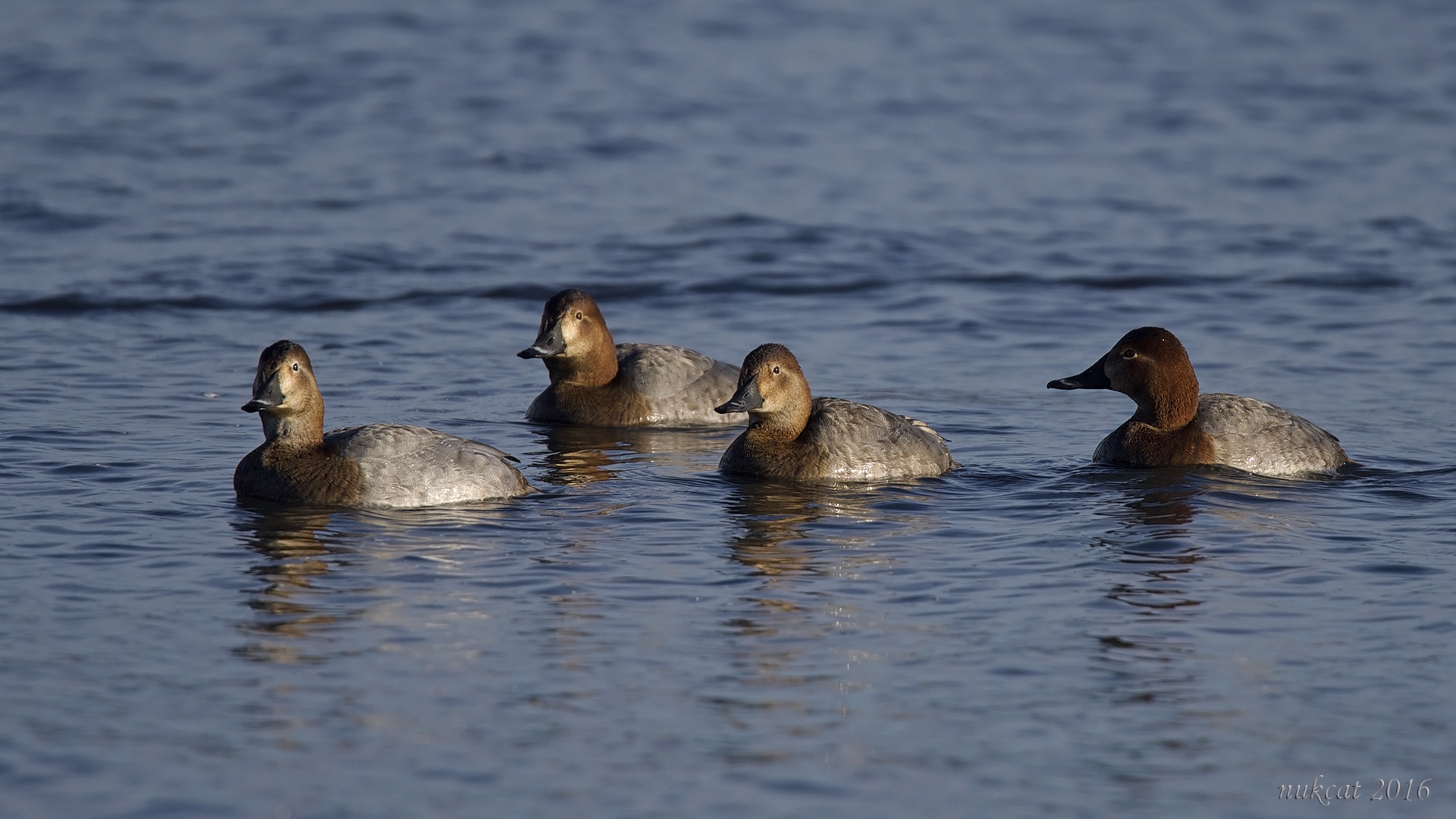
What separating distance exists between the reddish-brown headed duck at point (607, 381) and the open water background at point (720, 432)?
469mm

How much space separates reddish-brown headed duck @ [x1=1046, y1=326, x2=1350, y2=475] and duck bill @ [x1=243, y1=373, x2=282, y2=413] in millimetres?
5279

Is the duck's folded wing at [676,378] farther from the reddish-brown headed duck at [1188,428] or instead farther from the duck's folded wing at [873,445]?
the reddish-brown headed duck at [1188,428]

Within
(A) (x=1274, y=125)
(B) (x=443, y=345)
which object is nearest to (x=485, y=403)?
(B) (x=443, y=345)

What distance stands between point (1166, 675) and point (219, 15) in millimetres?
27781

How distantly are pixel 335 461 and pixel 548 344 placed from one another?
3269mm

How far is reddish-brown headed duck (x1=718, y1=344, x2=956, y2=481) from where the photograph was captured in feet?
35.7

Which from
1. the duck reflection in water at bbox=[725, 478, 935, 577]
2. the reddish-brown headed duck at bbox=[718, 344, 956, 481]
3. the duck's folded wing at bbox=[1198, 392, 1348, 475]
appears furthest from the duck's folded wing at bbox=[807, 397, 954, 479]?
the duck's folded wing at bbox=[1198, 392, 1348, 475]

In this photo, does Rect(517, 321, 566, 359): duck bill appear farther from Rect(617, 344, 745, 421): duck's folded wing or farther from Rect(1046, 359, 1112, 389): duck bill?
Rect(1046, 359, 1112, 389): duck bill

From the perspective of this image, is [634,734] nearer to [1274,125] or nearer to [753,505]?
[753,505]

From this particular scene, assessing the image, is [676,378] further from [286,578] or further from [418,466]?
[286,578]

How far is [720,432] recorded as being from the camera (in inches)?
517

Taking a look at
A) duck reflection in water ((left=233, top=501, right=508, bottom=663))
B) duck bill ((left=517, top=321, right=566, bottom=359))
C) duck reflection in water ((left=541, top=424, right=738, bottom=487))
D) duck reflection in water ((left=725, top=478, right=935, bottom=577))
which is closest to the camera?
duck reflection in water ((left=233, top=501, right=508, bottom=663))

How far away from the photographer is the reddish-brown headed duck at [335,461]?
9828mm

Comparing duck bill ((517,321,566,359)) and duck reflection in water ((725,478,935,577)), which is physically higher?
duck bill ((517,321,566,359))
